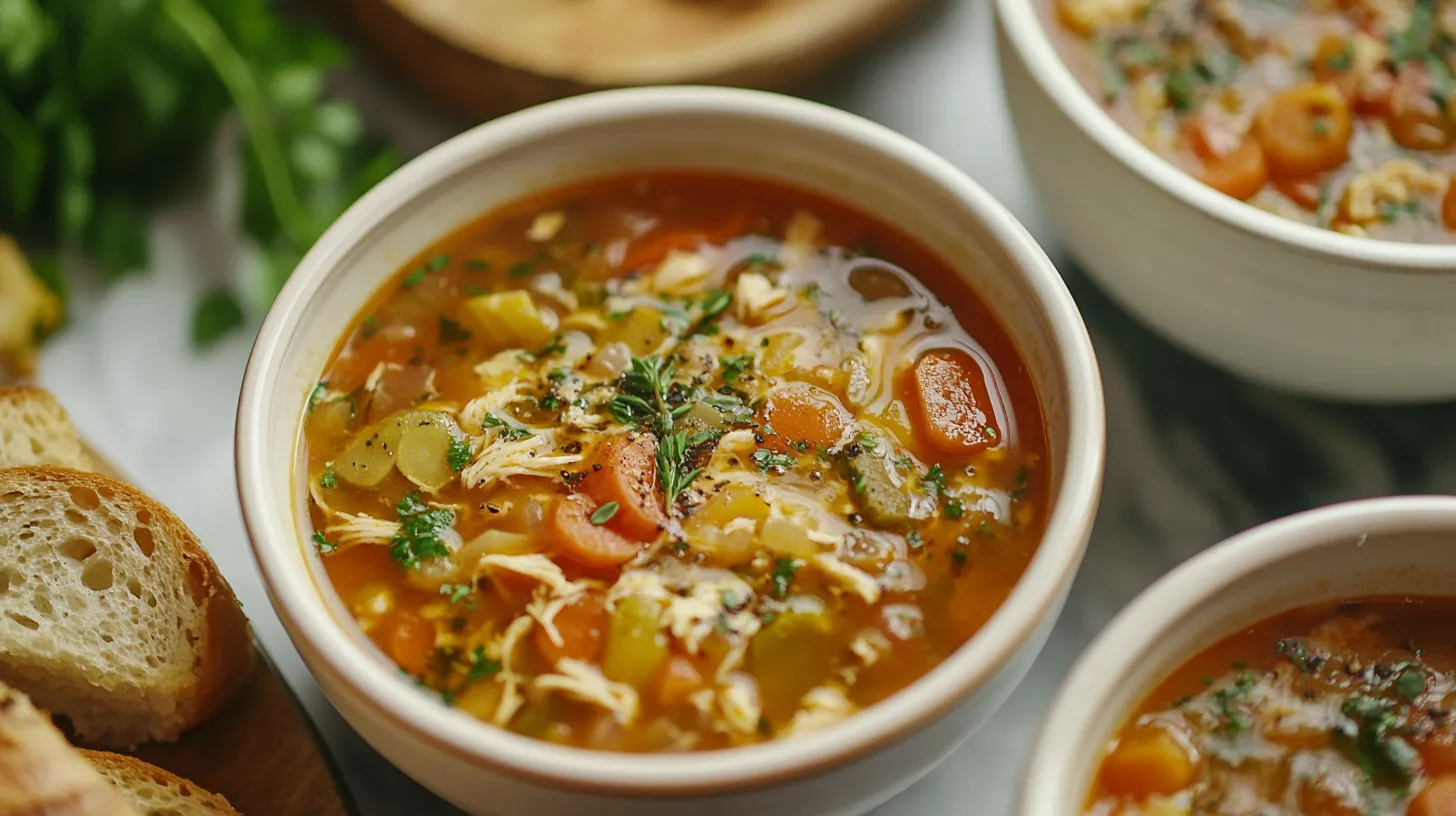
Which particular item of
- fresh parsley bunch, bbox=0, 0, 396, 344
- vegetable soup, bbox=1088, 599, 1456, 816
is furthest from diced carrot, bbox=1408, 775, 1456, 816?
fresh parsley bunch, bbox=0, 0, 396, 344

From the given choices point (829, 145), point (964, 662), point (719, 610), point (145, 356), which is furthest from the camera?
point (145, 356)

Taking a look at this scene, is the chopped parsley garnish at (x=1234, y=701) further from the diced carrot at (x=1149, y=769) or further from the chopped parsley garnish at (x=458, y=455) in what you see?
the chopped parsley garnish at (x=458, y=455)

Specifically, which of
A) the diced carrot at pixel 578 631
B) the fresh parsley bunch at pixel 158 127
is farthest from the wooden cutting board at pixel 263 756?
the fresh parsley bunch at pixel 158 127

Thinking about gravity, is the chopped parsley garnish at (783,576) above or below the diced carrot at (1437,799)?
above

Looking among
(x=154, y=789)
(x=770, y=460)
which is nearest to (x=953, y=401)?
(x=770, y=460)

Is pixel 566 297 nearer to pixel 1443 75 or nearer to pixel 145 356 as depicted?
pixel 145 356

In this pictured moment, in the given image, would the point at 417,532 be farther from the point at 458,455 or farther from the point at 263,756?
the point at 263,756

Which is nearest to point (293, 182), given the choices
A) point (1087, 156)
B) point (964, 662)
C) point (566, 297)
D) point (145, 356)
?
point (145, 356)
